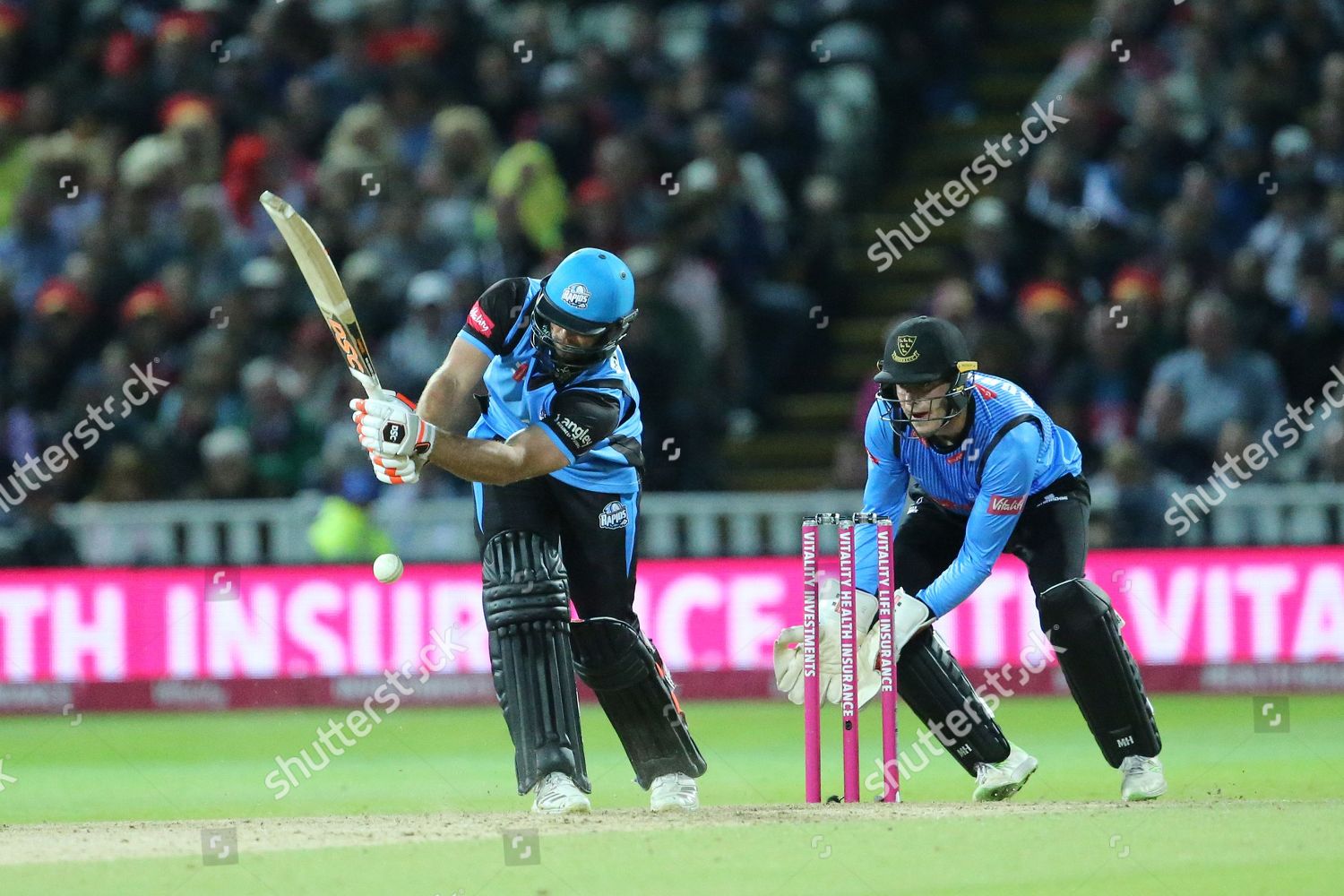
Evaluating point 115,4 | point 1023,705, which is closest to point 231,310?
point 115,4

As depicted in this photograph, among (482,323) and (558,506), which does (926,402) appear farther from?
(482,323)

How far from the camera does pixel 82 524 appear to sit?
14.0 meters

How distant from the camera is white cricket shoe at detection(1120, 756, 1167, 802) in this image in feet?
27.5

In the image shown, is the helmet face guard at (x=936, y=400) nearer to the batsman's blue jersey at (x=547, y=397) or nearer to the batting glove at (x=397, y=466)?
the batsman's blue jersey at (x=547, y=397)

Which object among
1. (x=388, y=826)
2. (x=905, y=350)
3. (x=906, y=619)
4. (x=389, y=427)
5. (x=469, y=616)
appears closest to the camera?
(x=389, y=427)

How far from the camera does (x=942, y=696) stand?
837 cm

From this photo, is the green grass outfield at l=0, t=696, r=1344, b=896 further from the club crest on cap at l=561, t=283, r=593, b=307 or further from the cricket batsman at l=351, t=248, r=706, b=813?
the club crest on cap at l=561, t=283, r=593, b=307

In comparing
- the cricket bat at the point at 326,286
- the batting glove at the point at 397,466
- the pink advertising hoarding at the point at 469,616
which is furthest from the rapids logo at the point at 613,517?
the pink advertising hoarding at the point at 469,616

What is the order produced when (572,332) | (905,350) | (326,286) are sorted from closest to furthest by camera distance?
(326,286) → (572,332) → (905,350)

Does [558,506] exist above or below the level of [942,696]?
above

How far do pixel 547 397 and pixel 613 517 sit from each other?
1.70 ft

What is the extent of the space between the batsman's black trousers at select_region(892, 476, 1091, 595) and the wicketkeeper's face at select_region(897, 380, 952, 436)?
593 mm

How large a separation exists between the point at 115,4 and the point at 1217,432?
9.52 metres

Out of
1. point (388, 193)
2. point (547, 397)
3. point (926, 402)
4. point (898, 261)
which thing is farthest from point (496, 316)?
point (898, 261)
